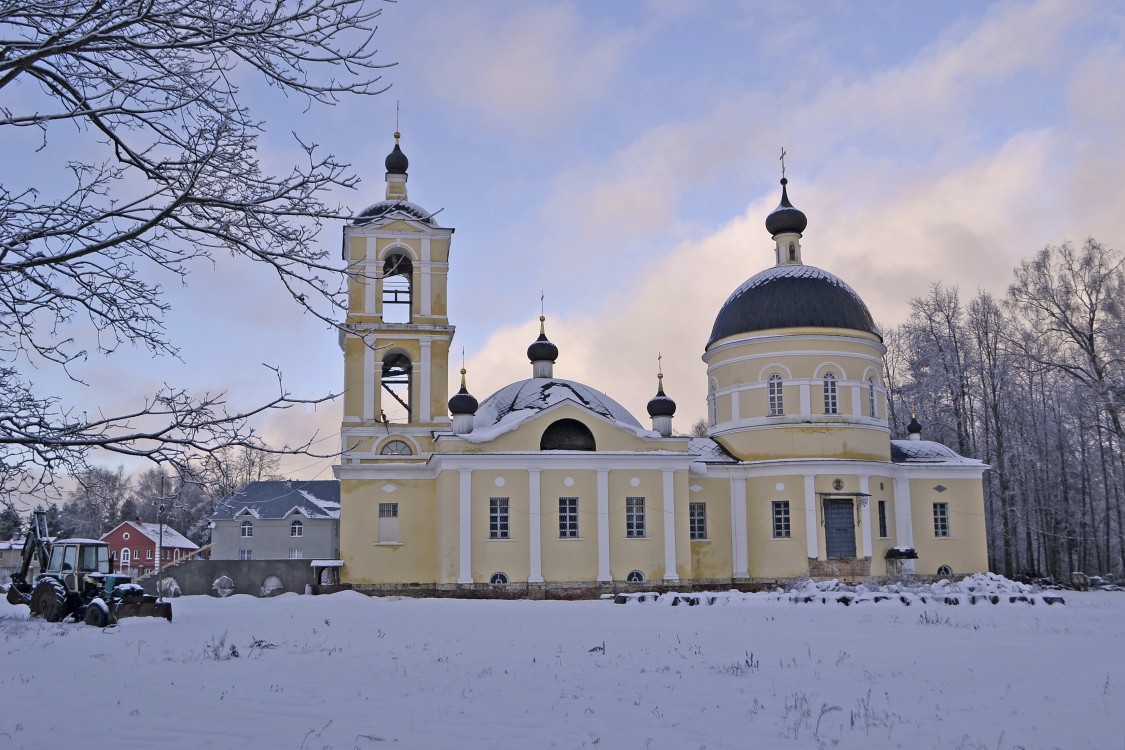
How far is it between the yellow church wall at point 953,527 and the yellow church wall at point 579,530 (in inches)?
415

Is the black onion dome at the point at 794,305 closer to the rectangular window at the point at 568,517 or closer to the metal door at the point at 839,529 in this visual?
the metal door at the point at 839,529

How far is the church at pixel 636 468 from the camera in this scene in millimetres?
27281

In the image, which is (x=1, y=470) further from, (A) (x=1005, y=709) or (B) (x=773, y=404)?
(B) (x=773, y=404)

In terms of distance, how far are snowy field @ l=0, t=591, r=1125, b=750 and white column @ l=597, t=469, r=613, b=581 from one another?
32.4ft

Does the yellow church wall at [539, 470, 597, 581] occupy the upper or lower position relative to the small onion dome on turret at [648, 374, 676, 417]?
lower

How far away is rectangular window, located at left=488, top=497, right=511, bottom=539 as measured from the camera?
27.2 m

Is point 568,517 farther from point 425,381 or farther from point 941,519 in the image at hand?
point 941,519

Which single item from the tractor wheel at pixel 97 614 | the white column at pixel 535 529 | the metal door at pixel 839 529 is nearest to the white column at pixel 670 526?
the white column at pixel 535 529

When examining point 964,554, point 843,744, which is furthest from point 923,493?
point 843,744

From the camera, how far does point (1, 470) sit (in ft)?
19.6

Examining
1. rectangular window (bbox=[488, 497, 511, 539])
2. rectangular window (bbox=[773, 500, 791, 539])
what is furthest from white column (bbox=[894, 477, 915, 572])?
rectangular window (bbox=[488, 497, 511, 539])

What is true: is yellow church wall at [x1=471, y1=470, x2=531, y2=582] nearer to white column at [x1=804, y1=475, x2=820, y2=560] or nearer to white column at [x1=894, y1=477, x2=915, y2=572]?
white column at [x1=804, y1=475, x2=820, y2=560]

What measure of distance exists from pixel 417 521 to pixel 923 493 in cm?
1552

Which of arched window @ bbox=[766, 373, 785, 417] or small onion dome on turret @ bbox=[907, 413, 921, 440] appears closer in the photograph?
arched window @ bbox=[766, 373, 785, 417]
